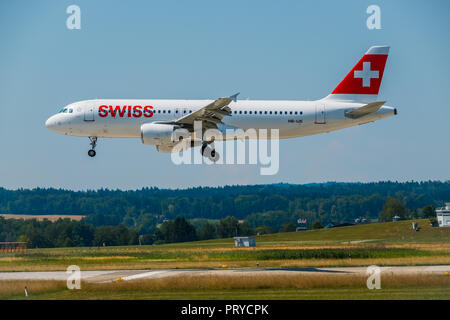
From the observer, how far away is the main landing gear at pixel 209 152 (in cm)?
5094

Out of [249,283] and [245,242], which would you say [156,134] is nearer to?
[249,283]

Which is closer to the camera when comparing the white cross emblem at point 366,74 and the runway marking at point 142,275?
the runway marking at point 142,275

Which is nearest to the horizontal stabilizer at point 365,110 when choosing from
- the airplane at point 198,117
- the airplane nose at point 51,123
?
Result: the airplane at point 198,117

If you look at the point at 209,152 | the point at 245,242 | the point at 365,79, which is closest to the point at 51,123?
the point at 209,152

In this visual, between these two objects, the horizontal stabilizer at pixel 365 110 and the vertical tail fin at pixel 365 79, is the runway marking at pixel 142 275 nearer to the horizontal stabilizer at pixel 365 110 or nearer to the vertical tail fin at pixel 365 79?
the horizontal stabilizer at pixel 365 110

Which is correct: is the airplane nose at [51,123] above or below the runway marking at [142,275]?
above

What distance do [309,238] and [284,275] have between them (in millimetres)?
64821

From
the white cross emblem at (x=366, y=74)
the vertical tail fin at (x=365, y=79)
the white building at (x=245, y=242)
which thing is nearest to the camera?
the vertical tail fin at (x=365, y=79)

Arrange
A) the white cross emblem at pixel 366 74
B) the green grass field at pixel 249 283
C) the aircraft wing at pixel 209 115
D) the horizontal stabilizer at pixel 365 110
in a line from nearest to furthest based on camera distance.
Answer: the green grass field at pixel 249 283 < the aircraft wing at pixel 209 115 < the horizontal stabilizer at pixel 365 110 < the white cross emblem at pixel 366 74
